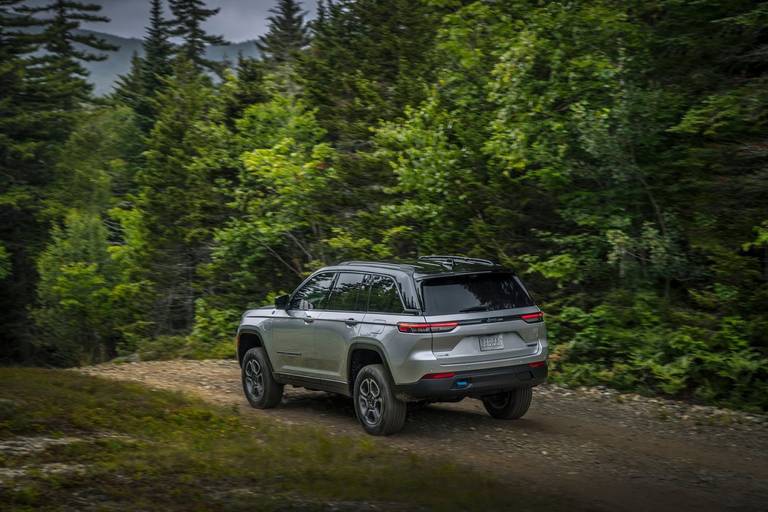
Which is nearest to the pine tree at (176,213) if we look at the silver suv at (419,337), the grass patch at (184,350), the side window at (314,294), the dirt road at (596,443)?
the grass patch at (184,350)

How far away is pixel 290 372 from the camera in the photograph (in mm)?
10445

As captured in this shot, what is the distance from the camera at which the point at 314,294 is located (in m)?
10.2

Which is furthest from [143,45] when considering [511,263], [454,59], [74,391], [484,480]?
[484,480]

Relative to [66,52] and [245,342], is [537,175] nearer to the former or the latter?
[245,342]

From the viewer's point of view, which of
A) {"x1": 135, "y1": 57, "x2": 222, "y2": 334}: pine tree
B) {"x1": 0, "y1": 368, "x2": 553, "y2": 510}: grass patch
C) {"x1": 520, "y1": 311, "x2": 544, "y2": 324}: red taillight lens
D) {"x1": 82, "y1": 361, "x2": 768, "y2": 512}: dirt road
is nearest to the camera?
{"x1": 0, "y1": 368, "x2": 553, "y2": 510}: grass patch

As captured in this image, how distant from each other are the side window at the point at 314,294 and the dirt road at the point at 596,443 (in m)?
1.41

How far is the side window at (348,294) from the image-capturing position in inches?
370

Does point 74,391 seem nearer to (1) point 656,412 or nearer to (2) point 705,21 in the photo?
(1) point 656,412

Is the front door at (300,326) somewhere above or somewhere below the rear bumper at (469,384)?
above

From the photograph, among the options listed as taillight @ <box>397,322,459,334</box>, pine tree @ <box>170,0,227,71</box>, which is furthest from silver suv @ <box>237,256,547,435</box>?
pine tree @ <box>170,0,227,71</box>

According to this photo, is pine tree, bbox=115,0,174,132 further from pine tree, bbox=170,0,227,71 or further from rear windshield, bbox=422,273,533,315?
rear windshield, bbox=422,273,533,315

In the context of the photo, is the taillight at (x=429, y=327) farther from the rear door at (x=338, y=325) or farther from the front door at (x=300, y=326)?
the front door at (x=300, y=326)

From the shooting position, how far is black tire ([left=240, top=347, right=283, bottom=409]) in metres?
10.9

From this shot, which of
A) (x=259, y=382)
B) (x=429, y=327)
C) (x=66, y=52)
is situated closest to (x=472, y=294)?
(x=429, y=327)
